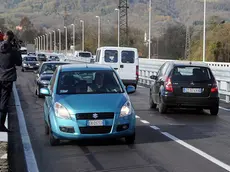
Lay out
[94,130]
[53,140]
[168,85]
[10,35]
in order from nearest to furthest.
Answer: [94,130]
[53,140]
[10,35]
[168,85]

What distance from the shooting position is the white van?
90.3 ft

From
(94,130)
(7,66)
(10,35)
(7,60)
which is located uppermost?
(10,35)

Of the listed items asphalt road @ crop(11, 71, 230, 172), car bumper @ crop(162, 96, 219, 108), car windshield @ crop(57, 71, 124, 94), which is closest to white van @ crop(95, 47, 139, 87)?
car bumper @ crop(162, 96, 219, 108)

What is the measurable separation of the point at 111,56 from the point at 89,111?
1762 centimetres

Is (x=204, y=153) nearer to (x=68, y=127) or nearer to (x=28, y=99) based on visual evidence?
(x=68, y=127)

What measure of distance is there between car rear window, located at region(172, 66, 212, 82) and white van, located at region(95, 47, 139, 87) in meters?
11.0

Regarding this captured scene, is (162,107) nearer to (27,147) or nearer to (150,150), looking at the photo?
(150,150)

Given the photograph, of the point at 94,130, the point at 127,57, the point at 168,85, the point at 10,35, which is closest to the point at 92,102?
the point at 94,130

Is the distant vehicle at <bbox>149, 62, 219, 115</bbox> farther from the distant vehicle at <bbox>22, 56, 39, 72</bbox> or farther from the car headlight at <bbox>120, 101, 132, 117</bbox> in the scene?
the distant vehicle at <bbox>22, 56, 39, 72</bbox>

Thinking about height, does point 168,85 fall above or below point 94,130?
above

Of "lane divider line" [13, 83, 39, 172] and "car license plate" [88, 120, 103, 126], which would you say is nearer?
"lane divider line" [13, 83, 39, 172]

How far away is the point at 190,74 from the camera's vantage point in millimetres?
16578

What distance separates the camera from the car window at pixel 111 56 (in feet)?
90.3

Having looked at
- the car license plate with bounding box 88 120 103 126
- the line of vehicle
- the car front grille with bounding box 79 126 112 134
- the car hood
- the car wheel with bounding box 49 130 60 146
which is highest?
the car hood
